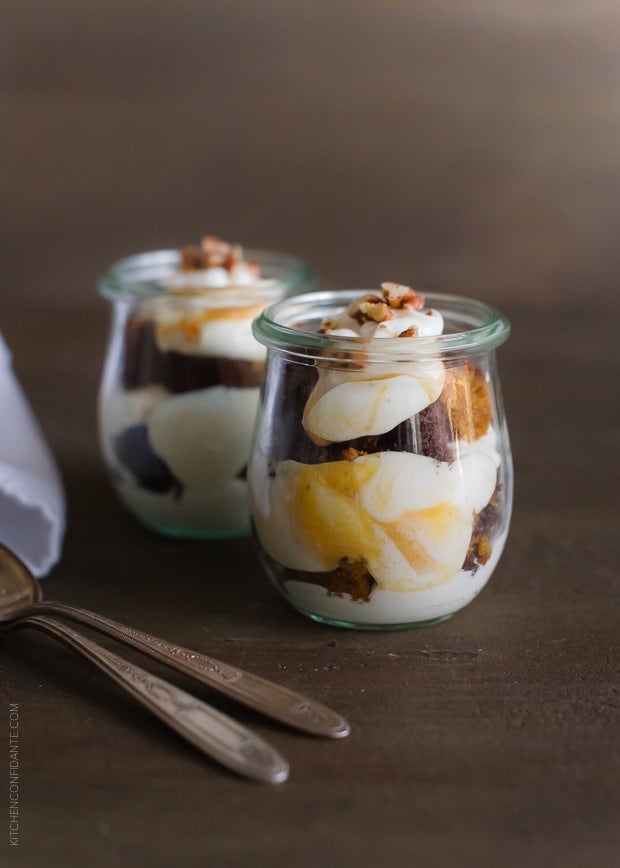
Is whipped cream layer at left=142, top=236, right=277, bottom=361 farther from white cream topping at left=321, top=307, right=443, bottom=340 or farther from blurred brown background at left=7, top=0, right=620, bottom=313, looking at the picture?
blurred brown background at left=7, top=0, right=620, bottom=313

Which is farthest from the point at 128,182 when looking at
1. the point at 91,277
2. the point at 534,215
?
the point at 534,215

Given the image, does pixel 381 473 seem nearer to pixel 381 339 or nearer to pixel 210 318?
pixel 381 339

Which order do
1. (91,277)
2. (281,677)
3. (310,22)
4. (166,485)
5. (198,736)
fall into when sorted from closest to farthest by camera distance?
(198,736)
(281,677)
(166,485)
(310,22)
(91,277)

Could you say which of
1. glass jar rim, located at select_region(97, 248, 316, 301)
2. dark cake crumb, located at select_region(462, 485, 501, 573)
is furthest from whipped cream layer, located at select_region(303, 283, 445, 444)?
glass jar rim, located at select_region(97, 248, 316, 301)

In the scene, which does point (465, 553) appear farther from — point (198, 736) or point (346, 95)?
point (346, 95)

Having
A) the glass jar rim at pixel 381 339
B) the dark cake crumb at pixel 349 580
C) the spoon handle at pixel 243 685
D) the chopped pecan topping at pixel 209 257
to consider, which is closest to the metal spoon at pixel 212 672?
the spoon handle at pixel 243 685

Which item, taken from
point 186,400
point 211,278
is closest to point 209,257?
point 211,278
